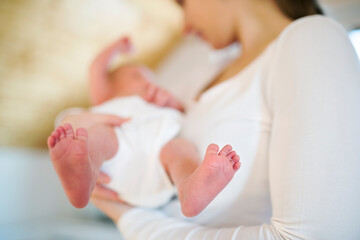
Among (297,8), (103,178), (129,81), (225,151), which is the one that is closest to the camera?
(225,151)

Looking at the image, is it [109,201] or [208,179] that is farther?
[109,201]

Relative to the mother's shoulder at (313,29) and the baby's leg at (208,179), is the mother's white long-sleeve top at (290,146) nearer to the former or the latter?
the mother's shoulder at (313,29)

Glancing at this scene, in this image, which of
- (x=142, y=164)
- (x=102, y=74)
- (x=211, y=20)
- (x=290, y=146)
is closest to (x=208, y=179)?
(x=290, y=146)

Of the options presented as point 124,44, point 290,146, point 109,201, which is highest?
point 124,44

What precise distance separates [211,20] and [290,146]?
64cm

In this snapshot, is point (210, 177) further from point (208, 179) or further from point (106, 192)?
point (106, 192)

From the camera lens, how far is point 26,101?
5.12ft

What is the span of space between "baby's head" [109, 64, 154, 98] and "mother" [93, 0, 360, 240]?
0.32m

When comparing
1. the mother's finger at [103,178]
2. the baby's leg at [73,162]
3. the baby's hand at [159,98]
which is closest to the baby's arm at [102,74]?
the baby's hand at [159,98]

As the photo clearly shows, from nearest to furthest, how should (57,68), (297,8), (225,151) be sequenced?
1. (225,151)
2. (297,8)
3. (57,68)

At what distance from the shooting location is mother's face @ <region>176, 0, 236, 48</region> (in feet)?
3.13

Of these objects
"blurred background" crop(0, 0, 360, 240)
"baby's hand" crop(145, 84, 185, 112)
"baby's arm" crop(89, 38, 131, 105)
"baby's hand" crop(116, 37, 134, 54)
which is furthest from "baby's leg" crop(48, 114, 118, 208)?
"blurred background" crop(0, 0, 360, 240)

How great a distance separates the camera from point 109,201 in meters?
0.87

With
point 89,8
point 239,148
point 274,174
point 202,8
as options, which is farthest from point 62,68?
point 274,174
